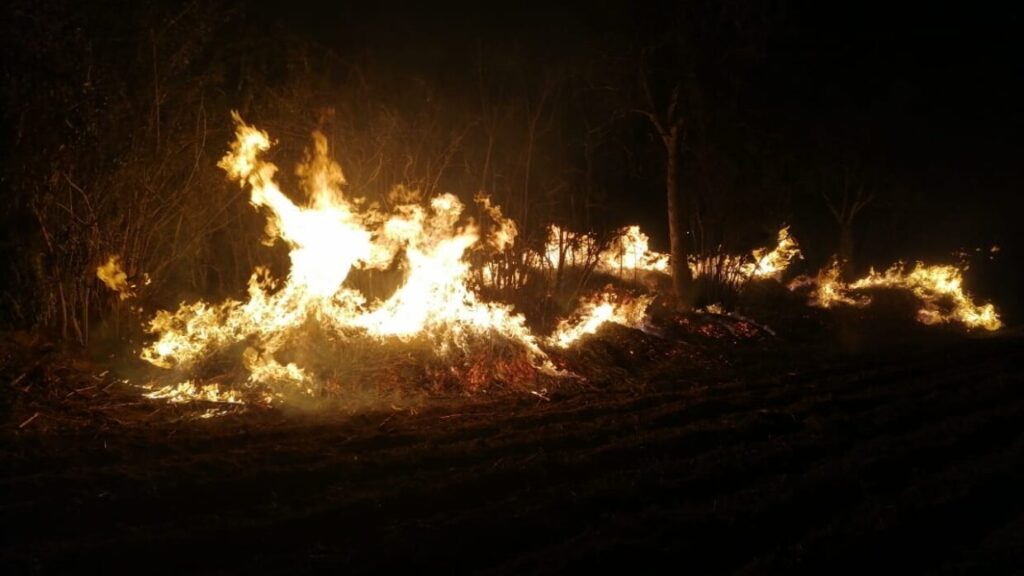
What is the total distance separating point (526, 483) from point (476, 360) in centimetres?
530

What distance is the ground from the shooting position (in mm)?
5152

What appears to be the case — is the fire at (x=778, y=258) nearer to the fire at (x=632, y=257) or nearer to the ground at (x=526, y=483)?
the fire at (x=632, y=257)

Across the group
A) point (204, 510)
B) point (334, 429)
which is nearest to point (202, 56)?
point (334, 429)

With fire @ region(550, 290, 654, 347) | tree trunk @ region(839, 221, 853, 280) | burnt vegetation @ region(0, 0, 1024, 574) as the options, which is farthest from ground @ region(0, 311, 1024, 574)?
tree trunk @ region(839, 221, 853, 280)

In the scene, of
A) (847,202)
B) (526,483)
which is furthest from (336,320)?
(847,202)

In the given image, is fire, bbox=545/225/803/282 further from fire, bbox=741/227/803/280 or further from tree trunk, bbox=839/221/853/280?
tree trunk, bbox=839/221/853/280

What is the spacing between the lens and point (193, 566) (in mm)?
4934

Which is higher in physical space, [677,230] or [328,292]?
[677,230]

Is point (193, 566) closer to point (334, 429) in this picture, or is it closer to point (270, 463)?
point (270, 463)

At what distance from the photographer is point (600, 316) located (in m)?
15.2

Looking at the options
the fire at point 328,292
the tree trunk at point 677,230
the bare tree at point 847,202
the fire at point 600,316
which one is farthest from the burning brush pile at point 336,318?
the bare tree at point 847,202

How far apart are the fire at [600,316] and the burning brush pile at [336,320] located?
0.27 m

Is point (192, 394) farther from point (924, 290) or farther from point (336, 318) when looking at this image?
point (924, 290)

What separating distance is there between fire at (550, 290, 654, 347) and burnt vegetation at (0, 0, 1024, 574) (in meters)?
0.28
